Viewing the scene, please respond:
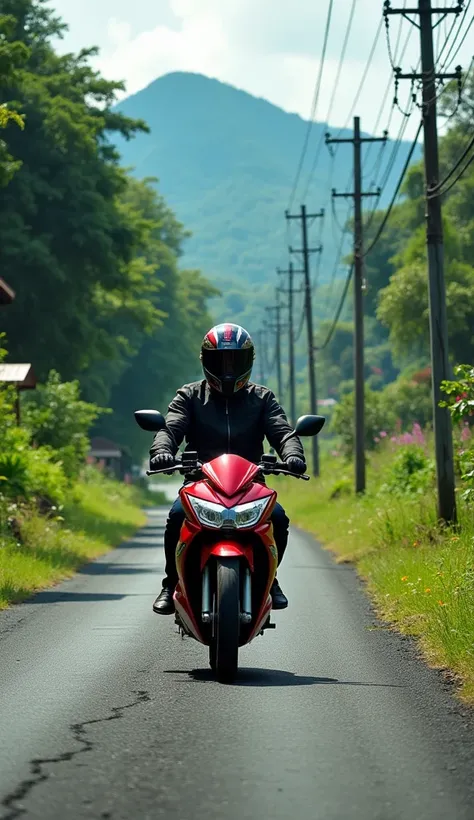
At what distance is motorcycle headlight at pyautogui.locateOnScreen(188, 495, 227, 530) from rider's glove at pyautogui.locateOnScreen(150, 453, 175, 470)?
0.65m

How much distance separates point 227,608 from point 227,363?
200 cm

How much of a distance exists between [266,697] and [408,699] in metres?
0.89

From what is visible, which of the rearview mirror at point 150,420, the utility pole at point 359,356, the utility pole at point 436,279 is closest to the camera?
the rearview mirror at point 150,420

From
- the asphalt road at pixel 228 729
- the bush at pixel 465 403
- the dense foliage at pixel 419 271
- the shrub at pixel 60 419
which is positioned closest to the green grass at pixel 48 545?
the shrub at pixel 60 419

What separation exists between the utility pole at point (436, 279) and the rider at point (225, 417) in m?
10.0

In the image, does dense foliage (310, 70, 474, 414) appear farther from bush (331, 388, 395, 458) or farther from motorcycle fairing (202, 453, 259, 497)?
motorcycle fairing (202, 453, 259, 497)

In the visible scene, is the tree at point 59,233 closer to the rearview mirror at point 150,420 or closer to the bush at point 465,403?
the bush at point 465,403

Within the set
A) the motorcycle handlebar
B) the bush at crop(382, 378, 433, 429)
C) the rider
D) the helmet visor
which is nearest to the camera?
the motorcycle handlebar

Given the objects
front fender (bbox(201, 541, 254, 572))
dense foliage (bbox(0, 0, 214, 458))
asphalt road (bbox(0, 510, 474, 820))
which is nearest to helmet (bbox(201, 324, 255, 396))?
front fender (bbox(201, 541, 254, 572))

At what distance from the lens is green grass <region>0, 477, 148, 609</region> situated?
→ 1888cm

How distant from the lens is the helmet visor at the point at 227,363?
10.7 m

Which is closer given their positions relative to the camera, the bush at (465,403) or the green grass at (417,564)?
the green grass at (417,564)

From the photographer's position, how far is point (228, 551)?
378 inches

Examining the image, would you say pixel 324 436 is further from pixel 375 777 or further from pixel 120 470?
pixel 375 777
